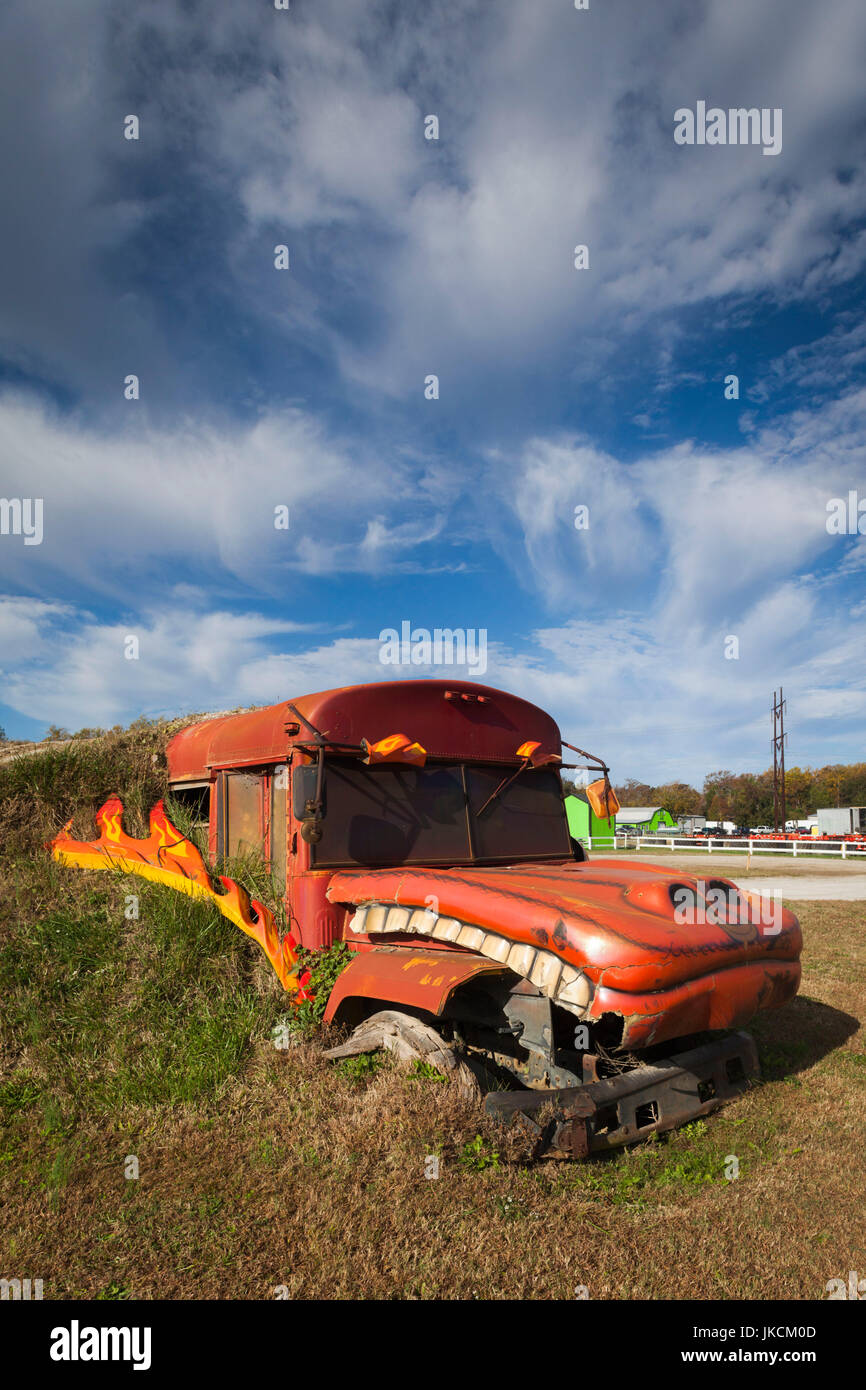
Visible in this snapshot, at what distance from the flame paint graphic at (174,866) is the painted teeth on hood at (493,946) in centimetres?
61

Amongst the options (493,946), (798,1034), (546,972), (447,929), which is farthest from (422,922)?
(798,1034)

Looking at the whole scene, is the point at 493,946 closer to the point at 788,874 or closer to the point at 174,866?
the point at 174,866

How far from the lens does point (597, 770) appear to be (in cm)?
665

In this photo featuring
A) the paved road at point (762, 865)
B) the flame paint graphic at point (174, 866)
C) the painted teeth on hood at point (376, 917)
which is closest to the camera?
the painted teeth on hood at point (376, 917)

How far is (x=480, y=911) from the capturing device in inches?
163

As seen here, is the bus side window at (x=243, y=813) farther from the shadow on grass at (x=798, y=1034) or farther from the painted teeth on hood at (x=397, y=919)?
the shadow on grass at (x=798, y=1034)

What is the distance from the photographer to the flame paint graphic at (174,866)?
5121mm

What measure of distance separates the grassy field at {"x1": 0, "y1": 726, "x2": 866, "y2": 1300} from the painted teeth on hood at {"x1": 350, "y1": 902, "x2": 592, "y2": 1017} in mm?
735

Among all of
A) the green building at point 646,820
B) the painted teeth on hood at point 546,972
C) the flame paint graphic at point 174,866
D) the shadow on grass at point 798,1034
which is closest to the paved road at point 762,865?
the shadow on grass at point 798,1034

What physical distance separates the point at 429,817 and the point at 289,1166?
226 cm

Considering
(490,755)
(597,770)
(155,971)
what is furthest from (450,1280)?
(597,770)

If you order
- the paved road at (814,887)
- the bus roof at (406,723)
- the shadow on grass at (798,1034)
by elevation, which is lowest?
the shadow on grass at (798,1034)

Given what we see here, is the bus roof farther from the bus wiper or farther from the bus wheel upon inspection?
the bus wheel
